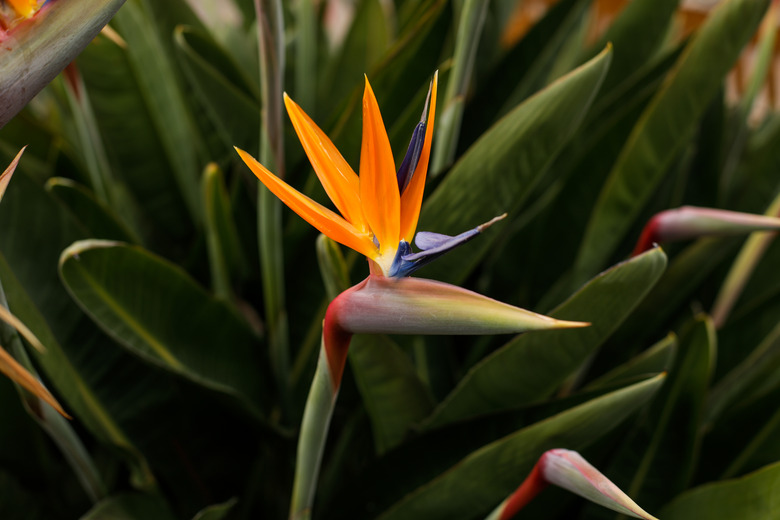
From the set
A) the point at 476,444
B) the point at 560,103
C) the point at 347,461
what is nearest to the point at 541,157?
the point at 560,103

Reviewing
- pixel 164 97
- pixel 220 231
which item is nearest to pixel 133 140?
pixel 164 97

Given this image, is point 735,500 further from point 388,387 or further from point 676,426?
point 388,387

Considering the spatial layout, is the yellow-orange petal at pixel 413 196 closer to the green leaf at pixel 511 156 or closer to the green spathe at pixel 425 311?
the green spathe at pixel 425 311

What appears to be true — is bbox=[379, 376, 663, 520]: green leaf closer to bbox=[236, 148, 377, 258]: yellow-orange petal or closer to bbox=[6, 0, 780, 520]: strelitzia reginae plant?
bbox=[6, 0, 780, 520]: strelitzia reginae plant

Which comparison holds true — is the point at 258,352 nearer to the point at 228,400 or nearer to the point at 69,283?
the point at 228,400

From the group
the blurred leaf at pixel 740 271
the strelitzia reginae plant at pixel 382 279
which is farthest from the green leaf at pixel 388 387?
the blurred leaf at pixel 740 271

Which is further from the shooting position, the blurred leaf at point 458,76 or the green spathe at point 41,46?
the blurred leaf at point 458,76

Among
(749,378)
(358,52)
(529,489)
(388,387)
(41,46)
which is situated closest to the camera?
(41,46)
